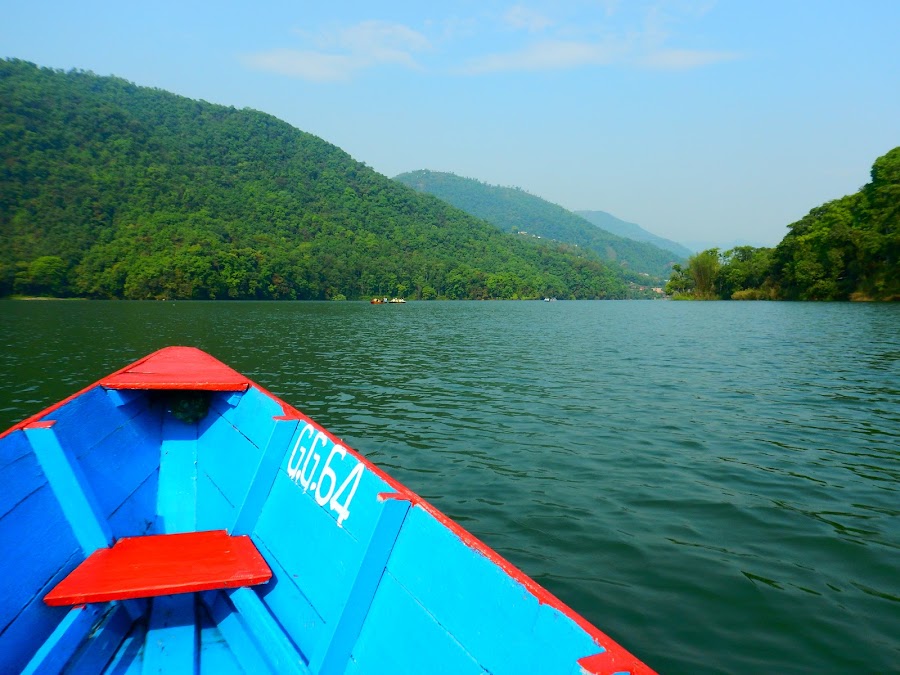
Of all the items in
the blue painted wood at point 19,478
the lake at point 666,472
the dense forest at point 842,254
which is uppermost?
the dense forest at point 842,254

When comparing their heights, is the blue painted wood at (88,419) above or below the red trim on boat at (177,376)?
below

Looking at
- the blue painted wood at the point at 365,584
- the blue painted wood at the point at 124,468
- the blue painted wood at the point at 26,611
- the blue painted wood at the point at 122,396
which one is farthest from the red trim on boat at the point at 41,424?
the blue painted wood at the point at 365,584

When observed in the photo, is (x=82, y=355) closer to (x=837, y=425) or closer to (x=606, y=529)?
(x=606, y=529)

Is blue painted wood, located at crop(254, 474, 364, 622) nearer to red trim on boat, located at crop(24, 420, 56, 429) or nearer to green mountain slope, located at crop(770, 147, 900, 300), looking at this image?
red trim on boat, located at crop(24, 420, 56, 429)

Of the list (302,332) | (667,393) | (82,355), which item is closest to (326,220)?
(302,332)

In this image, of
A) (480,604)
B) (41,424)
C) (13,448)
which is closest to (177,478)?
(41,424)

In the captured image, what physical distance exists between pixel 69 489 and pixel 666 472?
319 inches

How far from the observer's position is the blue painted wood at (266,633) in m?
3.48

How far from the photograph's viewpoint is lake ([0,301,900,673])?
5160 mm

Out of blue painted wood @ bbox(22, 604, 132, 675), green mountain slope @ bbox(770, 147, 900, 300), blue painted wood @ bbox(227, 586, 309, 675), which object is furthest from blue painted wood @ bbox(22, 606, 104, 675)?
green mountain slope @ bbox(770, 147, 900, 300)

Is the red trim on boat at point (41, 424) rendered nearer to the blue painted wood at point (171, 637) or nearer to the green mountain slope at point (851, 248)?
the blue painted wood at point (171, 637)

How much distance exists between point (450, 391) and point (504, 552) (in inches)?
387

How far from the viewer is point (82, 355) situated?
74.9ft

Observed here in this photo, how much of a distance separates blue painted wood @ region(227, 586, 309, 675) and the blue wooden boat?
12 millimetres
